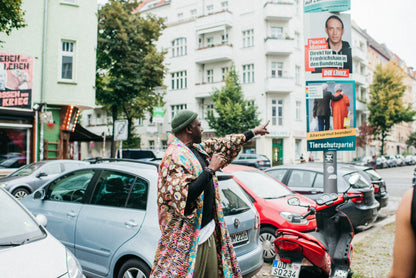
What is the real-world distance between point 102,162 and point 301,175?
17.4 ft

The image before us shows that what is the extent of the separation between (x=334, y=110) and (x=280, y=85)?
28.2m

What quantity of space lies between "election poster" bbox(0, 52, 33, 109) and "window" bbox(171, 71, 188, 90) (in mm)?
23600

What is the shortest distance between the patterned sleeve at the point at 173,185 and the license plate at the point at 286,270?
2265 millimetres

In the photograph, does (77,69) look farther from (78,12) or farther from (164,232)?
(164,232)

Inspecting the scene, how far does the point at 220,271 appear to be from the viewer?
9.62 ft

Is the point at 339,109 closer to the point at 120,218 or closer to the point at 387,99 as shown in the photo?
the point at 120,218

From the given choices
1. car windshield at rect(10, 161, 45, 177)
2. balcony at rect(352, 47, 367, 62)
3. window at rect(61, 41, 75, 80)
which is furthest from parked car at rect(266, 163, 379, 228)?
balcony at rect(352, 47, 367, 62)

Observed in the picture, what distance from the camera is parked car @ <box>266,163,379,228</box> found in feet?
26.5

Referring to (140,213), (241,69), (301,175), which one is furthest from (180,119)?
(241,69)

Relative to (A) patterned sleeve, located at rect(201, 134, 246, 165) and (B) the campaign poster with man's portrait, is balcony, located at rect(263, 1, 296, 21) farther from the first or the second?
(A) patterned sleeve, located at rect(201, 134, 246, 165)

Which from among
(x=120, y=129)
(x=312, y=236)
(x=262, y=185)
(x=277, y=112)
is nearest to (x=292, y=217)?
(x=262, y=185)

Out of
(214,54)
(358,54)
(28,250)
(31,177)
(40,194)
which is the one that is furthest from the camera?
(358,54)

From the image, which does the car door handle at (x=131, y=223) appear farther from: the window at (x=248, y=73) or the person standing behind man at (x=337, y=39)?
the window at (x=248, y=73)

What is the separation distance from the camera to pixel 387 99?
47344 mm
